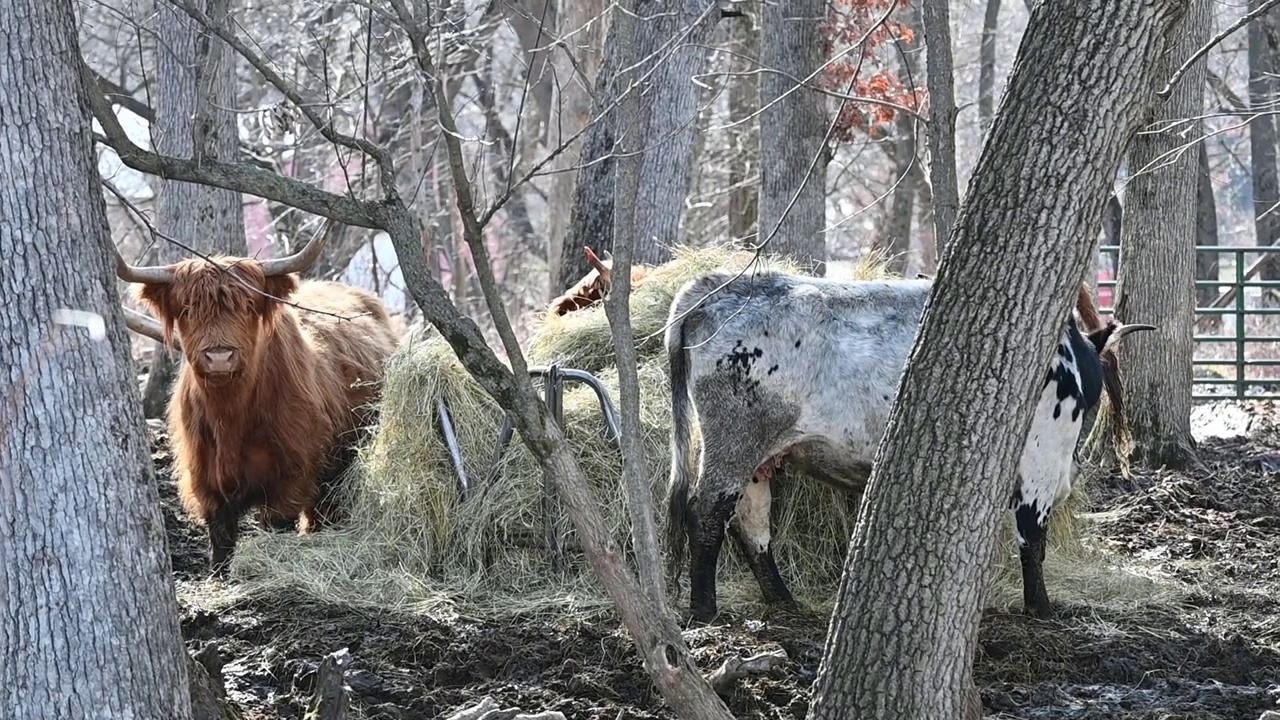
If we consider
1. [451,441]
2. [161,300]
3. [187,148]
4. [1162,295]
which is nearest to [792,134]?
[1162,295]

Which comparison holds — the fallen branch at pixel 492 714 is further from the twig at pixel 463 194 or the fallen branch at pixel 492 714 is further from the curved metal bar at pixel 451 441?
the curved metal bar at pixel 451 441

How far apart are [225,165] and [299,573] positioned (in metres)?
3.29

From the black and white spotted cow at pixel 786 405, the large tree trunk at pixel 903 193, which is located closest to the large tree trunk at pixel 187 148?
the black and white spotted cow at pixel 786 405

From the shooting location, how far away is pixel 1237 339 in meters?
13.6

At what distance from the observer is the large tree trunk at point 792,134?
1112 centimetres

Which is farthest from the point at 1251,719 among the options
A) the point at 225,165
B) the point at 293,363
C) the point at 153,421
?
the point at 153,421

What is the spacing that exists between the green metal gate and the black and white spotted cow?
392 centimetres

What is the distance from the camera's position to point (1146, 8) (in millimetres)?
3795

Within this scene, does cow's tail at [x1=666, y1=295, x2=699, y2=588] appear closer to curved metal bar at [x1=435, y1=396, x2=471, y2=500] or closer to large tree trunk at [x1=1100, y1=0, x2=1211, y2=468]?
curved metal bar at [x1=435, y1=396, x2=471, y2=500]

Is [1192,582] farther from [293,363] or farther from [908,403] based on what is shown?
[293,363]

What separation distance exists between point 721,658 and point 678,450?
119cm

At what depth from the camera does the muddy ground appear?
514 centimetres

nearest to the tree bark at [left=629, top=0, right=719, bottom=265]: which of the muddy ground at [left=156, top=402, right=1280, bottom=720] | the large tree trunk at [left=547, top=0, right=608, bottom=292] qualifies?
the large tree trunk at [left=547, top=0, right=608, bottom=292]

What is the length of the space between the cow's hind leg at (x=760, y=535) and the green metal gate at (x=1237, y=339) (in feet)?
14.7
